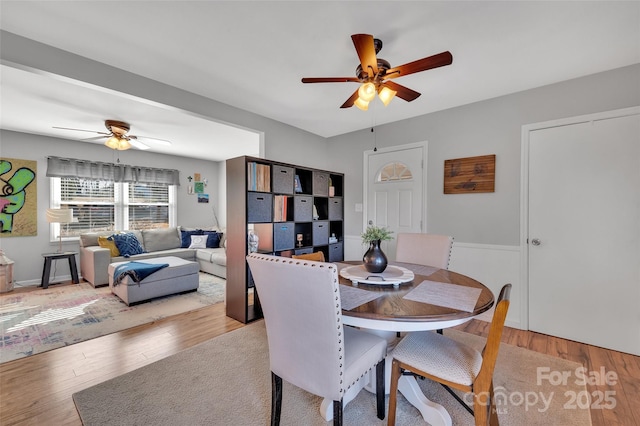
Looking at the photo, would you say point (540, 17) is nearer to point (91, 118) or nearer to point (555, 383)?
point (555, 383)

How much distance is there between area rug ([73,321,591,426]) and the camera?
1.53 m

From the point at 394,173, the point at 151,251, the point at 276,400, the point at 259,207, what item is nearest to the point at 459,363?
the point at 276,400

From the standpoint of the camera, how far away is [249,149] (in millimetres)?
5422

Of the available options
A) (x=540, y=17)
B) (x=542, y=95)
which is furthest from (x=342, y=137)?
(x=540, y=17)

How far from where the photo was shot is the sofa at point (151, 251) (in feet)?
13.5

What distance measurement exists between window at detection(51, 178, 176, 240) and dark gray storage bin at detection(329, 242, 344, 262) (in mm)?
3960

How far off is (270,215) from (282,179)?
457 mm

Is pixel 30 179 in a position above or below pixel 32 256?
above

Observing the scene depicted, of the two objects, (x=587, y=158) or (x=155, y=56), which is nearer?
(x=155, y=56)

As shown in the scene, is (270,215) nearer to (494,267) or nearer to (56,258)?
(494,267)

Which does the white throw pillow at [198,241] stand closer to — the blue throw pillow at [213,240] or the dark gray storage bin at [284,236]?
the blue throw pillow at [213,240]

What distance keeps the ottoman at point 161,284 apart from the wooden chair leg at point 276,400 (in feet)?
9.14

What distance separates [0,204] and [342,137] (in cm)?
522

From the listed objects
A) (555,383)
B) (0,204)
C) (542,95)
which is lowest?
(555,383)
